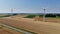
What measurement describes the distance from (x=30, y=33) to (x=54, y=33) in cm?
267

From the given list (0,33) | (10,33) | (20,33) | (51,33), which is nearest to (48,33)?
(51,33)

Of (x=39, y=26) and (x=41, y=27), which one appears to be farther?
(x=39, y=26)

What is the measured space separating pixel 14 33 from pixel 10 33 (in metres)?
0.48

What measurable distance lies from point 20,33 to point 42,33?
2.48 metres

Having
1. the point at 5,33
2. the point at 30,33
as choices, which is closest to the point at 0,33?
the point at 5,33

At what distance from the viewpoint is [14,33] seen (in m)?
14.6

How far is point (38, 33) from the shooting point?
14.4m

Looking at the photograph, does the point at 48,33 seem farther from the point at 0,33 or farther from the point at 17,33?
the point at 0,33

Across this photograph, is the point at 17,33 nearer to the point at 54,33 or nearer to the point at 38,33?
the point at 38,33

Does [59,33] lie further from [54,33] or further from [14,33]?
[14,33]

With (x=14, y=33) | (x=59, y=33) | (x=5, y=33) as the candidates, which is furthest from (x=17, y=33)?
(x=59, y=33)

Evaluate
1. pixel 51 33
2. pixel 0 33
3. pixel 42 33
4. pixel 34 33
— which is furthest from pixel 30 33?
pixel 0 33

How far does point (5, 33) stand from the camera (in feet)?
48.3

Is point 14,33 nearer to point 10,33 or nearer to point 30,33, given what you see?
point 10,33
